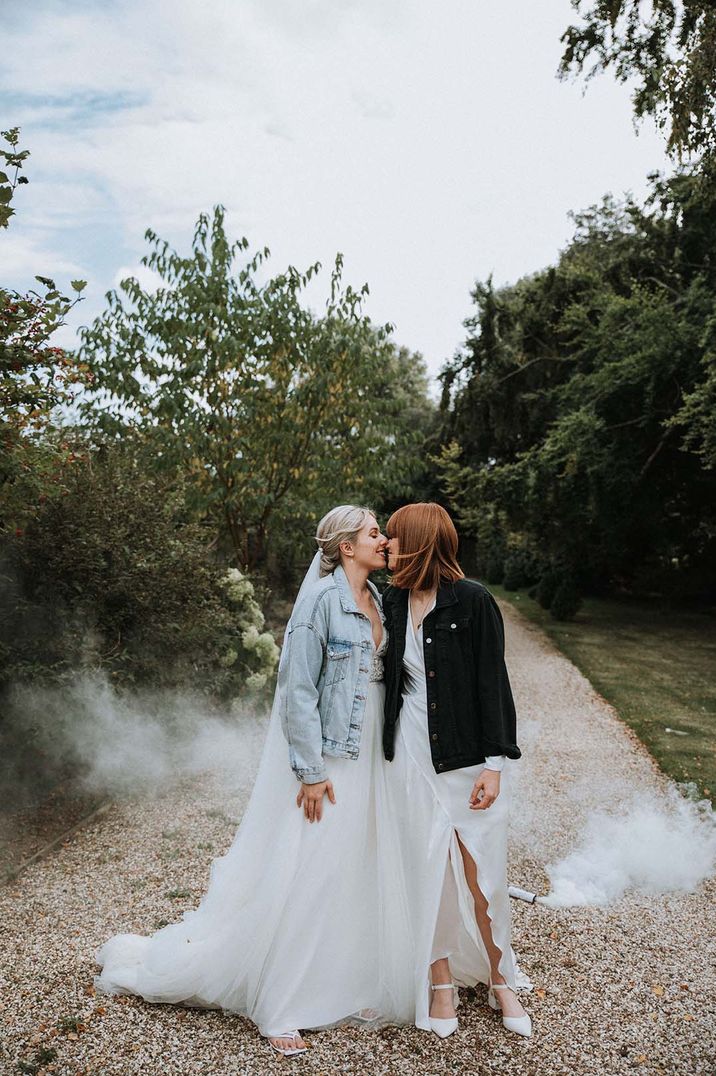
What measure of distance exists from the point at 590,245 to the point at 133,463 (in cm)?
1706

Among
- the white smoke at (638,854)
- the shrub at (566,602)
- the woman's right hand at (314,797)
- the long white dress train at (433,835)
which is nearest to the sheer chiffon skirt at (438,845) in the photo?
the long white dress train at (433,835)

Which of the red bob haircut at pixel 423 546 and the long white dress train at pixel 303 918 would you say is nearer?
the long white dress train at pixel 303 918

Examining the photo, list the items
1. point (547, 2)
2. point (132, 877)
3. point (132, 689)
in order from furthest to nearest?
point (547, 2) < point (132, 689) < point (132, 877)

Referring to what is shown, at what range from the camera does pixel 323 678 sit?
9.63 feet

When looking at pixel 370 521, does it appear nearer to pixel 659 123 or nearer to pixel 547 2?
pixel 659 123

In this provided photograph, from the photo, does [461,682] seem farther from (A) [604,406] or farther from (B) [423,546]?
(A) [604,406]

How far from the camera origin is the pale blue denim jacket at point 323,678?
2.83 m

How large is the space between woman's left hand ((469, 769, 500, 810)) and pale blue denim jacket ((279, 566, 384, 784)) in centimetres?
45

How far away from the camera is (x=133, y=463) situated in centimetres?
655

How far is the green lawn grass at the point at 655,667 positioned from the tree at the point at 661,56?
18.5 feet

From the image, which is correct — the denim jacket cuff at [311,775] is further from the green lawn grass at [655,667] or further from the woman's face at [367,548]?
the green lawn grass at [655,667]

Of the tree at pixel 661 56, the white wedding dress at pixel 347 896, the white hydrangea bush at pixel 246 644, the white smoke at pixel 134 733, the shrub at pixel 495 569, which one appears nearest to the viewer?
the white wedding dress at pixel 347 896

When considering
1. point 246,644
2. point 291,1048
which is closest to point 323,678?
point 291,1048

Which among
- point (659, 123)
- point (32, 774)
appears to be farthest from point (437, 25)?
point (32, 774)
